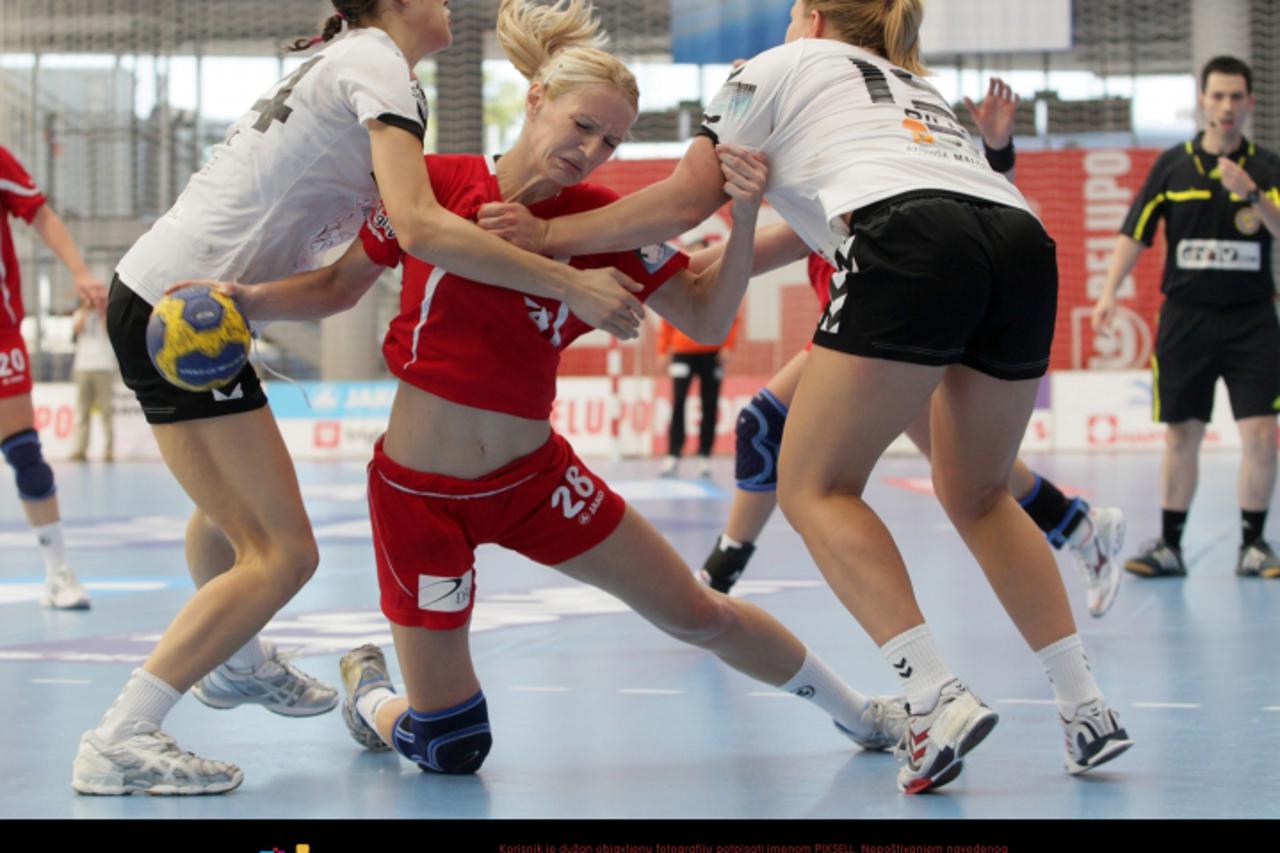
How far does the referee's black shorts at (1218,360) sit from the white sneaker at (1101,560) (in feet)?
4.95

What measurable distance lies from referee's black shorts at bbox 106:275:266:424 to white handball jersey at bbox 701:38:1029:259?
1063 mm

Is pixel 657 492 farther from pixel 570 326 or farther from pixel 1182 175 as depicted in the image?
pixel 570 326

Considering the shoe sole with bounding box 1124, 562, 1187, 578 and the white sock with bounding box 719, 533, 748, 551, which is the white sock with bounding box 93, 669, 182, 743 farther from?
the shoe sole with bounding box 1124, 562, 1187, 578

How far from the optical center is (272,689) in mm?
3500

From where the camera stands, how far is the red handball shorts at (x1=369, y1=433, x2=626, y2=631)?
3.03 metres

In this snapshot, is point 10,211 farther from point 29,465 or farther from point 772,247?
point 772,247

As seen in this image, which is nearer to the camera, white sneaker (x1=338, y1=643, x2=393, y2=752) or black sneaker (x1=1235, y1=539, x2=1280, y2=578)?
white sneaker (x1=338, y1=643, x2=393, y2=752)

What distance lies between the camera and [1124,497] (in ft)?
31.7

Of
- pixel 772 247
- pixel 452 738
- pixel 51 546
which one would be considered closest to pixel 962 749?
pixel 452 738

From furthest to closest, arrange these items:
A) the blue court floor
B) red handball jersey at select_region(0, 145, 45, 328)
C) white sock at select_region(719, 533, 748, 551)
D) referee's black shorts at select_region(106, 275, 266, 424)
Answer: red handball jersey at select_region(0, 145, 45, 328) < white sock at select_region(719, 533, 748, 551) < referee's black shorts at select_region(106, 275, 266, 424) < the blue court floor

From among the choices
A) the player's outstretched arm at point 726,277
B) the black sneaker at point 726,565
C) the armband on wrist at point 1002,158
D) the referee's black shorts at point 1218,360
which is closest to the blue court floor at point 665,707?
the black sneaker at point 726,565

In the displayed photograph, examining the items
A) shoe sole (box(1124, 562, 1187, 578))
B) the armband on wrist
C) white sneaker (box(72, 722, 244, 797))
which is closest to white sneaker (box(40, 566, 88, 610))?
white sneaker (box(72, 722, 244, 797))

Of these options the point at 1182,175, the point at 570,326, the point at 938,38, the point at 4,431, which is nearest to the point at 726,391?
the point at 938,38

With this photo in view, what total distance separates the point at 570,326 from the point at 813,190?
0.56 meters
